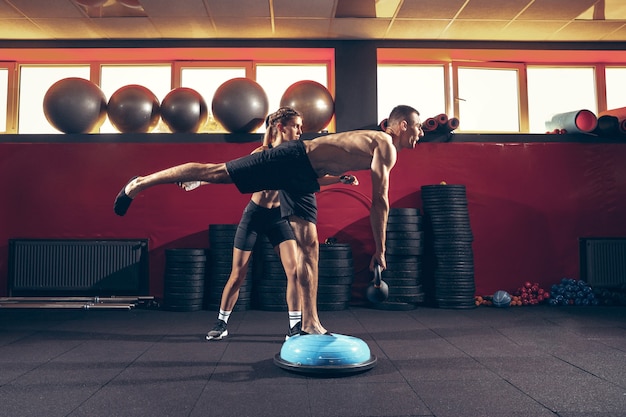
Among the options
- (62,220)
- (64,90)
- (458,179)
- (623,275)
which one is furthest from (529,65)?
(62,220)

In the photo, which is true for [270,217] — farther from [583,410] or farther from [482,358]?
[583,410]

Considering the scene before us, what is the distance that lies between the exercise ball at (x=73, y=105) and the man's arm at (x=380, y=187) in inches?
168

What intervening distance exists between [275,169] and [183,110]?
320 centimetres

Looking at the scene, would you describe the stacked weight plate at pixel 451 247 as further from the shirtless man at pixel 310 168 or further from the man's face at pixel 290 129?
the shirtless man at pixel 310 168

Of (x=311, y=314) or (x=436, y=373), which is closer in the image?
(x=436, y=373)

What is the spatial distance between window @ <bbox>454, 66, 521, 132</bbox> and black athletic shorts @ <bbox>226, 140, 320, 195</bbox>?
4.46m

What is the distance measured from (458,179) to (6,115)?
6242 mm

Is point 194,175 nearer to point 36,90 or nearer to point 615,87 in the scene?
point 36,90

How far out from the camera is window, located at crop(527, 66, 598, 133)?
22.8 ft

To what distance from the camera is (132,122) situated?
5758 mm

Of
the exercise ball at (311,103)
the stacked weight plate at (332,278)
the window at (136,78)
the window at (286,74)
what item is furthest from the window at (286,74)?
the stacked weight plate at (332,278)

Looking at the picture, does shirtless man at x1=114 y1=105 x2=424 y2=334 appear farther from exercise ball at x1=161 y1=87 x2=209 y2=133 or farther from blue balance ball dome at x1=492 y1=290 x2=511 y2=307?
blue balance ball dome at x1=492 y1=290 x2=511 y2=307

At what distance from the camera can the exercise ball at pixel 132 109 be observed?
5.73m

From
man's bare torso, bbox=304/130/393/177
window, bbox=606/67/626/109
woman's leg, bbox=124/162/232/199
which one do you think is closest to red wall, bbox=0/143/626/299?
window, bbox=606/67/626/109
